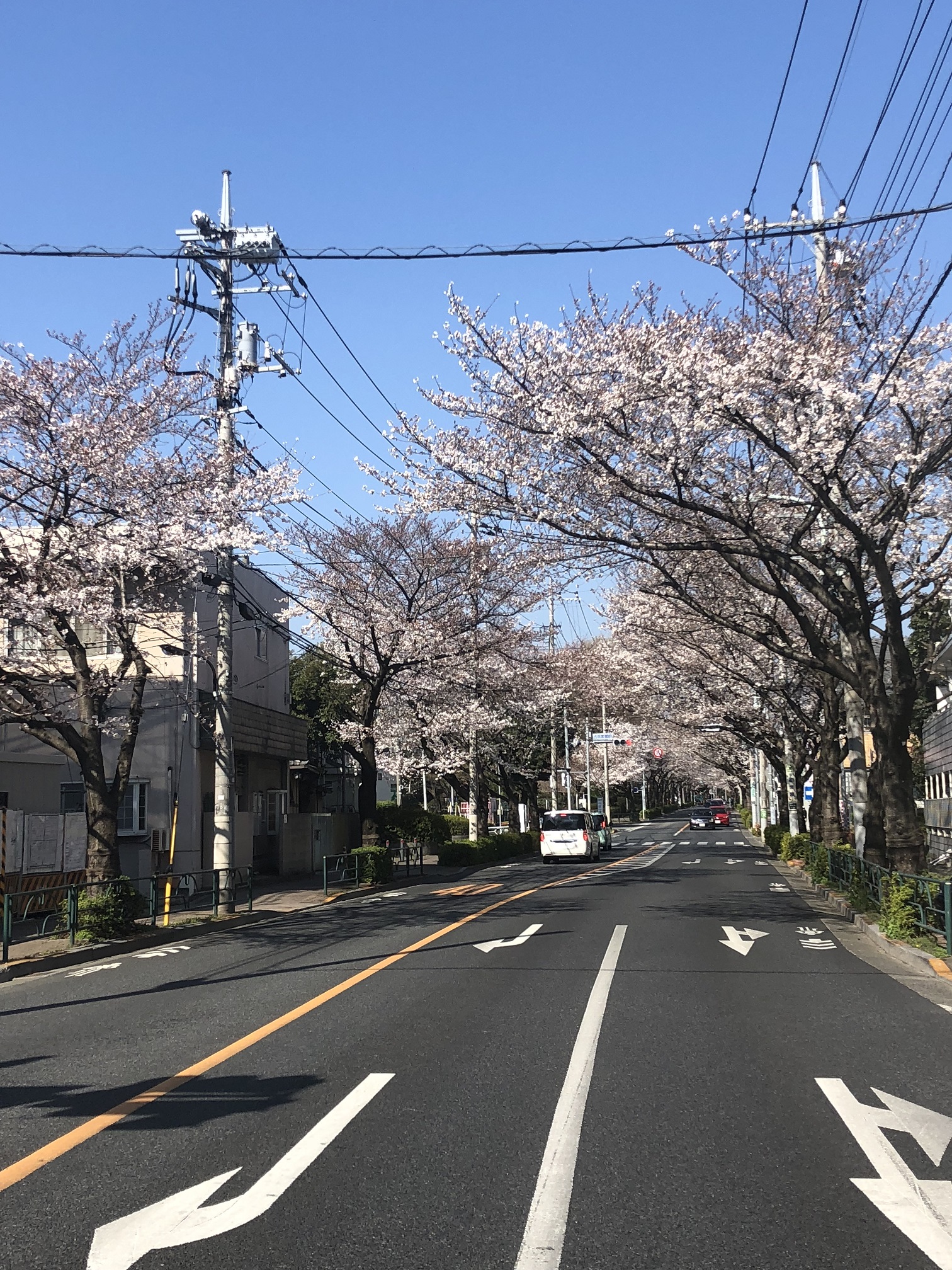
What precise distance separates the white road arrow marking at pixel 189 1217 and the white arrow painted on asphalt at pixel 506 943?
832 centimetres

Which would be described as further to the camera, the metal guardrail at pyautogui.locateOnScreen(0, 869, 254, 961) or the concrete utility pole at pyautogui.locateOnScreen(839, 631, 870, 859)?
the concrete utility pole at pyautogui.locateOnScreen(839, 631, 870, 859)

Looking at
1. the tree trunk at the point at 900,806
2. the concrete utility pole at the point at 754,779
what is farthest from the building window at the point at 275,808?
the concrete utility pole at the point at 754,779

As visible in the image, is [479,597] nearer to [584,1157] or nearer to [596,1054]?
[596,1054]

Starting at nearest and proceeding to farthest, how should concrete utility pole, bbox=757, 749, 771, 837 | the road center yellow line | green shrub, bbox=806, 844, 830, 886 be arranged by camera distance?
the road center yellow line → green shrub, bbox=806, 844, 830, 886 → concrete utility pole, bbox=757, 749, 771, 837

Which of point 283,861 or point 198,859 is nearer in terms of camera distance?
point 198,859

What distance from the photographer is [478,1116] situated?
6.05 metres

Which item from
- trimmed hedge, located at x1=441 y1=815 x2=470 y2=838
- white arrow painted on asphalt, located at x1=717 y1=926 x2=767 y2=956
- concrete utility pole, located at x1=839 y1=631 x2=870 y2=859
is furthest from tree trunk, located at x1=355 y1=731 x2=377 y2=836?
trimmed hedge, located at x1=441 y1=815 x2=470 y2=838

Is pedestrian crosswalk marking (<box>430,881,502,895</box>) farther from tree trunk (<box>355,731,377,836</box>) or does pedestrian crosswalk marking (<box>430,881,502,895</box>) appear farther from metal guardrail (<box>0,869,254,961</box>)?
metal guardrail (<box>0,869,254,961</box>)

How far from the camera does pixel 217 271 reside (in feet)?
65.6

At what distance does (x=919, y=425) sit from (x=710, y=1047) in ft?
34.3

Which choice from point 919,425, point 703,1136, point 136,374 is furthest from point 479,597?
point 703,1136

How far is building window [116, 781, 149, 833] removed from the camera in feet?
83.0

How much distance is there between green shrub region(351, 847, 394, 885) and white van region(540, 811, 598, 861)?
1216 cm

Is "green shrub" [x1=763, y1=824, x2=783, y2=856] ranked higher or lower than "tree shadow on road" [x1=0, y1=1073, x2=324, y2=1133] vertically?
lower
